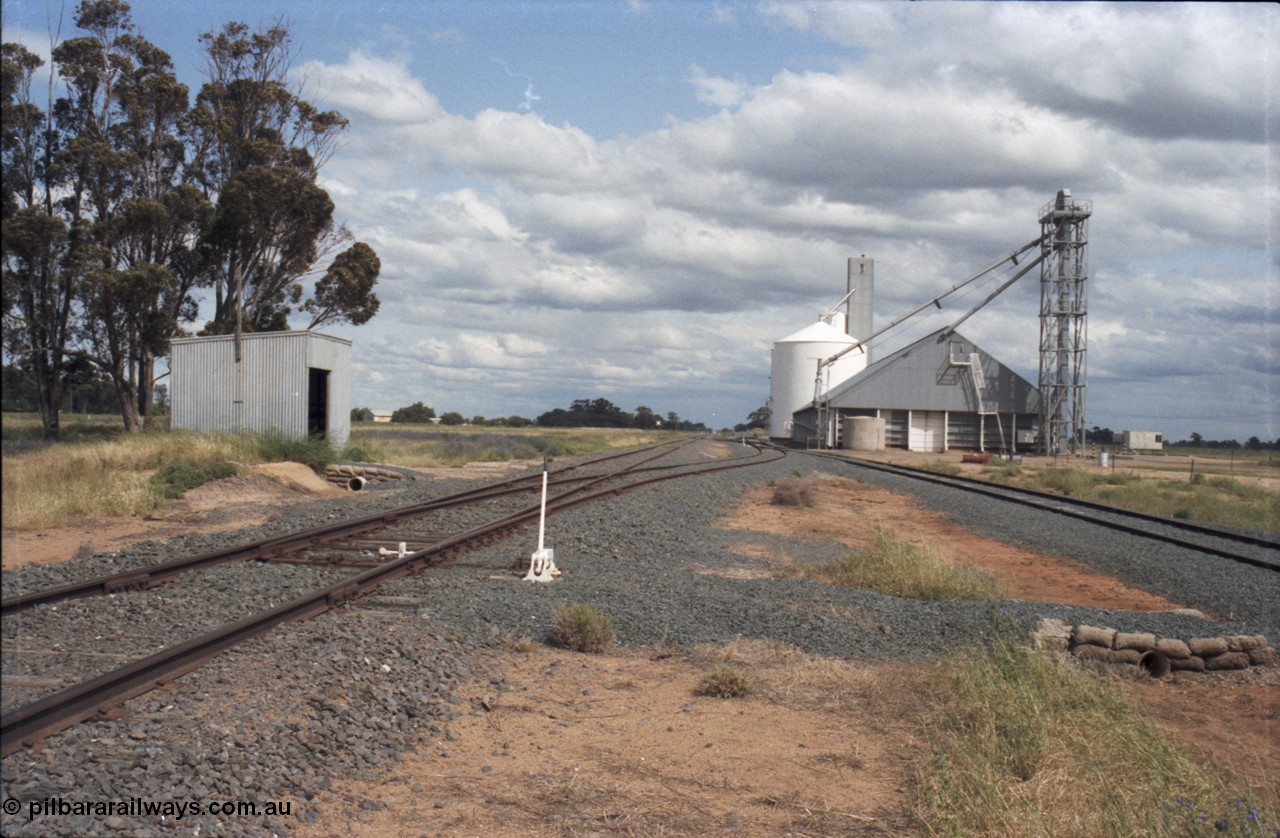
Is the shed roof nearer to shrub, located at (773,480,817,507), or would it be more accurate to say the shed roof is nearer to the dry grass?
shrub, located at (773,480,817,507)

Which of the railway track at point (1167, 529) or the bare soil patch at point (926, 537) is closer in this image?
the bare soil patch at point (926, 537)

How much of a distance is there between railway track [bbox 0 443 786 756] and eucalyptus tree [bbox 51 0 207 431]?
732 inches

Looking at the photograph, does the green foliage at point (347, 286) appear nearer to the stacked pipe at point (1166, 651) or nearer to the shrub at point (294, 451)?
the shrub at point (294, 451)

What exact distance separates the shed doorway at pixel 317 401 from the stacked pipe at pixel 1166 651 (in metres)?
24.7

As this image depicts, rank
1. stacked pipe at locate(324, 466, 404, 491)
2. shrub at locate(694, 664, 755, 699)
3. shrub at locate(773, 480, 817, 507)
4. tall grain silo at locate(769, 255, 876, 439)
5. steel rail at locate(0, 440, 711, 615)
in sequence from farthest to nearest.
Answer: tall grain silo at locate(769, 255, 876, 439)
stacked pipe at locate(324, 466, 404, 491)
shrub at locate(773, 480, 817, 507)
steel rail at locate(0, 440, 711, 615)
shrub at locate(694, 664, 755, 699)

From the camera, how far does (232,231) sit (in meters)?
38.0

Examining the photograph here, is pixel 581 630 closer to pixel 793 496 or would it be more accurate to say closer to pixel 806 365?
pixel 793 496

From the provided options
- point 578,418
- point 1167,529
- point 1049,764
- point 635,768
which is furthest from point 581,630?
point 578,418

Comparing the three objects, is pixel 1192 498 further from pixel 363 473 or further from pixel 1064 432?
pixel 1064 432

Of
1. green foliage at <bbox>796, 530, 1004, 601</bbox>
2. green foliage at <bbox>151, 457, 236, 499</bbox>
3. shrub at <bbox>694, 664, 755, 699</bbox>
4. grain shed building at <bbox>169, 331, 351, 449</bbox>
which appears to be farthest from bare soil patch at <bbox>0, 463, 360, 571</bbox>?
green foliage at <bbox>796, 530, 1004, 601</bbox>

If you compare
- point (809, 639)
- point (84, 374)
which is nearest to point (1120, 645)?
point (809, 639)

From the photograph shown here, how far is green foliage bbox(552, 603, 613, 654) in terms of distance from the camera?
26.7 ft

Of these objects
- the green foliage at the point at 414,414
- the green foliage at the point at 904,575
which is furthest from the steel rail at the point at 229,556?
the green foliage at the point at 414,414

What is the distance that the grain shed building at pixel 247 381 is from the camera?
26672mm
